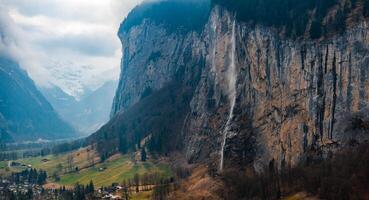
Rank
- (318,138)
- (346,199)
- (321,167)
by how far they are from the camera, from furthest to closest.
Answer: (318,138)
(321,167)
(346,199)

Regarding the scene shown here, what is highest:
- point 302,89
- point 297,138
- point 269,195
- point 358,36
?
point 358,36

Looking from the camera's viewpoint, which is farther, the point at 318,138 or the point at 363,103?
the point at 318,138

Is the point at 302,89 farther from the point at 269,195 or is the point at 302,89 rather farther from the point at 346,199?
the point at 346,199

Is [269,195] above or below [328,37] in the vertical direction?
below

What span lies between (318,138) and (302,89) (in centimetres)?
1881

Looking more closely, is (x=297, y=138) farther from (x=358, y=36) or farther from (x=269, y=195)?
(x=358, y=36)

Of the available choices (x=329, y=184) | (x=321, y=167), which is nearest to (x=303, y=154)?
(x=321, y=167)

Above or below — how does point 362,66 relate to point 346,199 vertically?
above

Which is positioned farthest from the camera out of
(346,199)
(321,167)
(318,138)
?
(318,138)

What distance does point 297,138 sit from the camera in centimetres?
19825

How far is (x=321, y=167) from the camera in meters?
175

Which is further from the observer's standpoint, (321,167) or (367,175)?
(321,167)

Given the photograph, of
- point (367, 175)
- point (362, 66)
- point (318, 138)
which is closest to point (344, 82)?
point (362, 66)

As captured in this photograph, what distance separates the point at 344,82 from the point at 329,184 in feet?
121
